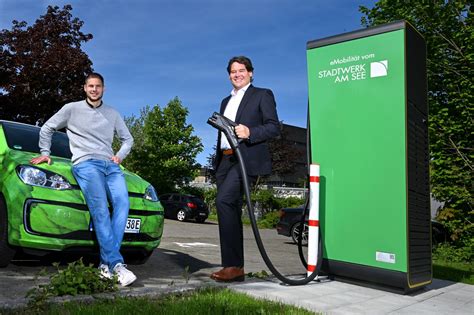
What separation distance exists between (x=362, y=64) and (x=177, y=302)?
8.94 ft

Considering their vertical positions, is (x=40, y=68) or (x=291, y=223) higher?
(x=40, y=68)

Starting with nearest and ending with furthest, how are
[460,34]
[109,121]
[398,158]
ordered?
1. [398,158]
2. [109,121]
3. [460,34]

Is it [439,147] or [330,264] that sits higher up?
[439,147]

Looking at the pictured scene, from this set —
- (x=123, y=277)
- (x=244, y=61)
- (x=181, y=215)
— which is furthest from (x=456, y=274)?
(x=181, y=215)

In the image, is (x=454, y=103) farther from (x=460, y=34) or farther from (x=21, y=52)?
(x=21, y=52)

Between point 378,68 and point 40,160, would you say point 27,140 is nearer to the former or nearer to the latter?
point 40,160

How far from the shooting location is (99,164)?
4242 millimetres

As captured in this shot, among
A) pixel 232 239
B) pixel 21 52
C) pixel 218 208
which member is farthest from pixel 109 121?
pixel 21 52

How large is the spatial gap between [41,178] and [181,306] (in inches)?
73.5

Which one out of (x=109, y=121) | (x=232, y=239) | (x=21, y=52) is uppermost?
(x=21, y=52)

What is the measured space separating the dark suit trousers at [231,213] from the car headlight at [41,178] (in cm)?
138

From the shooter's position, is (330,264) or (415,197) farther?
(330,264)

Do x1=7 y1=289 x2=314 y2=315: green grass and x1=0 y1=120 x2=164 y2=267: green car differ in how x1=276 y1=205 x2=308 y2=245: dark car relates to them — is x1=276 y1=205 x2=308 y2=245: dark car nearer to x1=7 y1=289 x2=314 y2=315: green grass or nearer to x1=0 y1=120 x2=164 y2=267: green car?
x1=0 y1=120 x2=164 y2=267: green car

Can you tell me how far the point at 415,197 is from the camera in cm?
423
